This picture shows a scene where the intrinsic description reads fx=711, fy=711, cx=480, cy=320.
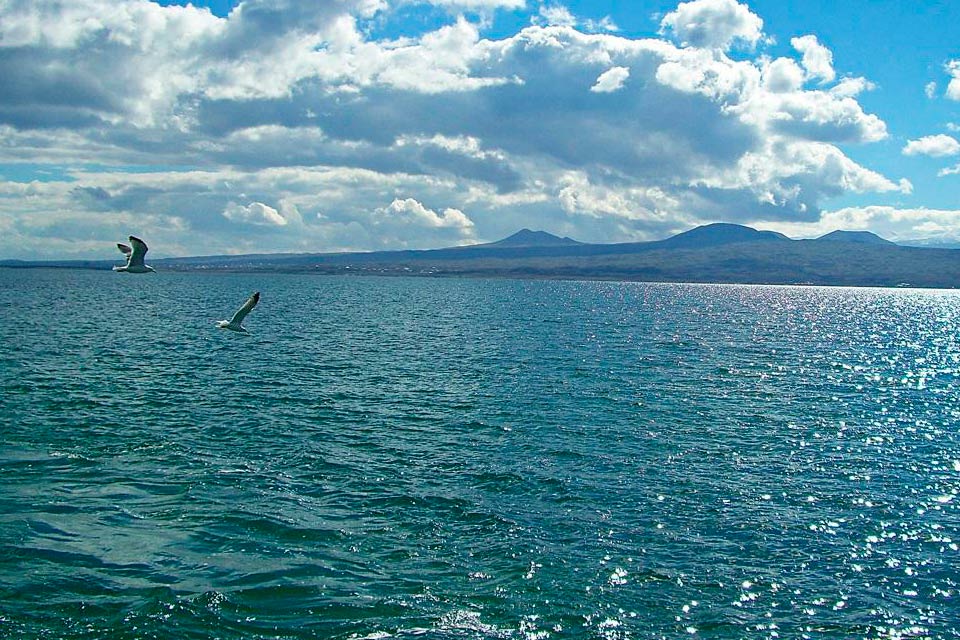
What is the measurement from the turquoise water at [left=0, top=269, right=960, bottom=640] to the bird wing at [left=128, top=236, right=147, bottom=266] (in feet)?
34.7

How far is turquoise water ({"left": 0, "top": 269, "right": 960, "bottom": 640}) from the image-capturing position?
24.5 meters

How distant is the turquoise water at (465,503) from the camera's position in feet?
80.4

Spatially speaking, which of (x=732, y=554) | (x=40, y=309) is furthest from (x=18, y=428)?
(x=40, y=309)

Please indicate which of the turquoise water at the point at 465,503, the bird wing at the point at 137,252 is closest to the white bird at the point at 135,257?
the bird wing at the point at 137,252

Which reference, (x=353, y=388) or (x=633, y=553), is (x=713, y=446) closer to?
(x=633, y=553)

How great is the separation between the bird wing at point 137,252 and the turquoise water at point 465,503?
A: 10580mm

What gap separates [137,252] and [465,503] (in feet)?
86.9

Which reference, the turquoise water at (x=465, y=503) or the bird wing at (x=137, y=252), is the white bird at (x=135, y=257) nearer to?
the bird wing at (x=137, y=252)

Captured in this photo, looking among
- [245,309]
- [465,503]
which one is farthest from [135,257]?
[465,503]

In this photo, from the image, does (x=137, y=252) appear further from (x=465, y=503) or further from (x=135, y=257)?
(x=465, y=503)

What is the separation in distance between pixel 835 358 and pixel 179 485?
89.3m

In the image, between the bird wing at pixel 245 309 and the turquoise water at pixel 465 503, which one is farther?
the bird wing at pixel 245 309

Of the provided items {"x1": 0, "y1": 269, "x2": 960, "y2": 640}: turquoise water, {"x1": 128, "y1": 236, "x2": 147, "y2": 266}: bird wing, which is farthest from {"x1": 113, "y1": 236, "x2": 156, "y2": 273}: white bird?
{"x1": 0, "y1": 269, "x2": 960, "y2": 640}: turquoise water

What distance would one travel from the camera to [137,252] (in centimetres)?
4431
